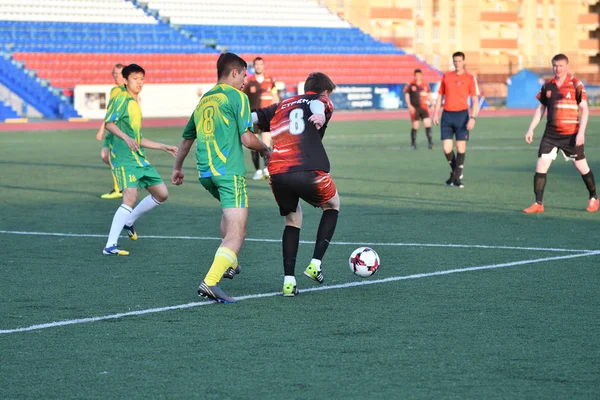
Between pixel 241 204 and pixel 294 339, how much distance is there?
59.6 inches

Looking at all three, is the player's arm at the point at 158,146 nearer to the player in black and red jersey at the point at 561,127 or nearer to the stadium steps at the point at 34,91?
the player in black and red jersey at the point at 561,127

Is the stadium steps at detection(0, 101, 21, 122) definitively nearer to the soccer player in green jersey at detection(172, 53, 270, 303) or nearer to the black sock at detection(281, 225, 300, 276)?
the black sock at detection(281, 225, 300, 276)

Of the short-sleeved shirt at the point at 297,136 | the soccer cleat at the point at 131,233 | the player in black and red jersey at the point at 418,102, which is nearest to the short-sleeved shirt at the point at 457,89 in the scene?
the soccer cleat at the point at 131,233

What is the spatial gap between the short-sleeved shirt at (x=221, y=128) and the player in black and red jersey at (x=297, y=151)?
0.32 m

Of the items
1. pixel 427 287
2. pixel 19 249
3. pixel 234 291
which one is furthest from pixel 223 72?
pixel 19 249

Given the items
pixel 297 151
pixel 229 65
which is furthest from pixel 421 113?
pixel 229 65

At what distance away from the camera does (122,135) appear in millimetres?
10031

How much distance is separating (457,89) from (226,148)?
32.5ft

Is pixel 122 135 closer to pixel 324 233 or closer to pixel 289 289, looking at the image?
pixel 324 233

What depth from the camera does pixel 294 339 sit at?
20.9 ft

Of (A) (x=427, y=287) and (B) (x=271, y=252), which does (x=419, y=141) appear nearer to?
(B) (x=271, y=252)

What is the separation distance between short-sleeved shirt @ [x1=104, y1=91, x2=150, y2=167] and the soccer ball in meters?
2.96

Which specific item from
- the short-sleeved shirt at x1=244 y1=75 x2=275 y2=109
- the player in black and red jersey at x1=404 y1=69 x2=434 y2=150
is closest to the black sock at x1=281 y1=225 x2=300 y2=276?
the short-sleeved shirt at x1=244 y1=75 x2=275 y2=109

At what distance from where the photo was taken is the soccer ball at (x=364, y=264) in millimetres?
8258
